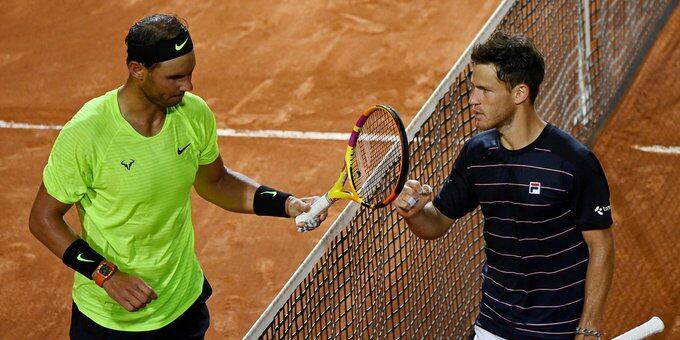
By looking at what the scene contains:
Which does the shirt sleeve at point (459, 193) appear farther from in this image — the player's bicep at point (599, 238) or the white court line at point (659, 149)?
the white court line at point (659, 149)

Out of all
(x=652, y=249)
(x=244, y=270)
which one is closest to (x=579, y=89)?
(x=652, y=249)

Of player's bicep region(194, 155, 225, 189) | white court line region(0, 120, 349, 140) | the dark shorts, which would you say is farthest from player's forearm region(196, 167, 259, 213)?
white court line region(0, 120, 349, 140)

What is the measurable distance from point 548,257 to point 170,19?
1.78 m

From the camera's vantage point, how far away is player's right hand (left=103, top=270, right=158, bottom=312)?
4.31 m

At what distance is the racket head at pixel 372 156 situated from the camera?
4.38 meters

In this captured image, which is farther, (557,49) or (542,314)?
(557,49)

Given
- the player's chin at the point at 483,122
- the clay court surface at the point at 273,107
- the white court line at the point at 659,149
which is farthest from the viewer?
the white court line at the point at 659,149

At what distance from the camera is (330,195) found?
4.25 m

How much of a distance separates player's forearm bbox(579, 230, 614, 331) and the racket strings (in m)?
0.84

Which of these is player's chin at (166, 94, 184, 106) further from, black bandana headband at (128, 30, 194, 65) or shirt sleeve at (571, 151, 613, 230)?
shirt sleeve at (571, 151, 613, 230)

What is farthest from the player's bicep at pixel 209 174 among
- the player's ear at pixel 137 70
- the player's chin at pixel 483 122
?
the player's chin at pixel 483 122

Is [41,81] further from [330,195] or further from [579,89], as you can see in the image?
[330,195]

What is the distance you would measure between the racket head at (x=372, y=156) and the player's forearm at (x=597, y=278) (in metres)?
0.83

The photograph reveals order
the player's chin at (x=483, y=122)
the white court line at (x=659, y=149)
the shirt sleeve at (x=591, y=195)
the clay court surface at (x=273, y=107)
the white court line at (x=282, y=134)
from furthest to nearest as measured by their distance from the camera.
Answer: the white court line at (x=282, y=134) → the white court line at (x=659, y=149) → the clay court surface at (x=273, y=107) → the player's chin at (x=483, y=122) → the shirt sleeve at (x=591, y=195)
